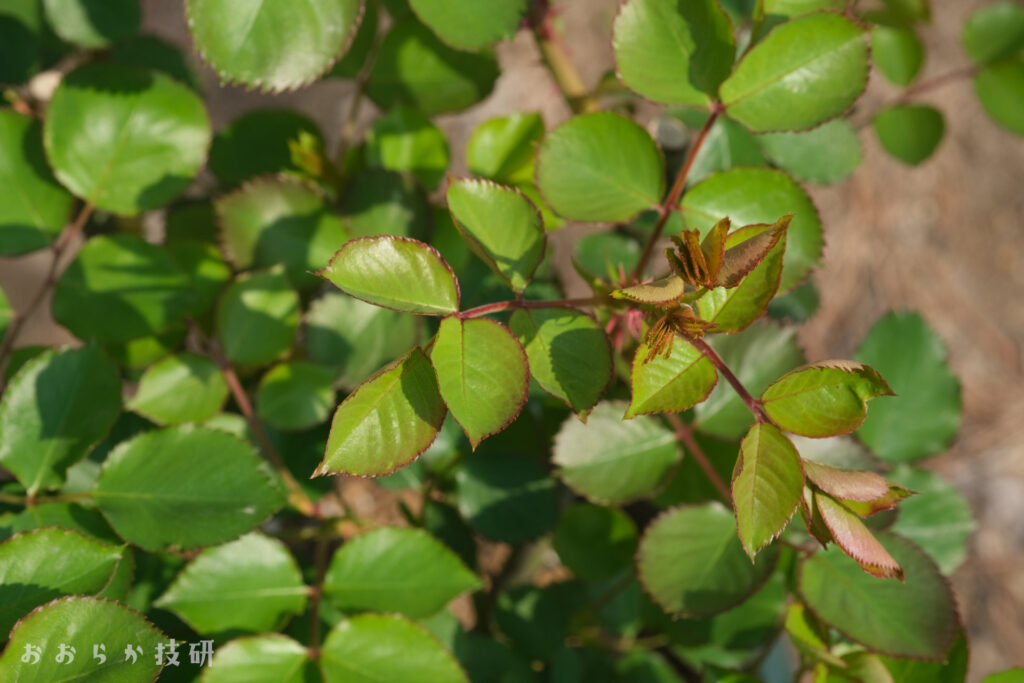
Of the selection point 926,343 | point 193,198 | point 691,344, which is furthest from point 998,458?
point 193,198

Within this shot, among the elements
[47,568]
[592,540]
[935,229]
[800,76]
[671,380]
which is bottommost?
[935,229]

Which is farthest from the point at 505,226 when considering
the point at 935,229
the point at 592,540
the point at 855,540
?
the point at 935,229

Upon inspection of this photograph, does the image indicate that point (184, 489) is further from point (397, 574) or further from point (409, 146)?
point (409, 146)

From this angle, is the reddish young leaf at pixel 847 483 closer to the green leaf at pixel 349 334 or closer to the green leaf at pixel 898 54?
the green leaf at pixel 349 334

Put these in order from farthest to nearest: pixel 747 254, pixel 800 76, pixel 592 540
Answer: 1. pixel 592 540
2. pixel 800 76
3. pixel 747 254

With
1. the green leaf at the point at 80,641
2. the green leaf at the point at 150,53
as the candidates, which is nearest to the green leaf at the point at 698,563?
the green leaf at the point at 80,641

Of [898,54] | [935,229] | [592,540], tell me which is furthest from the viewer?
[935,229]
